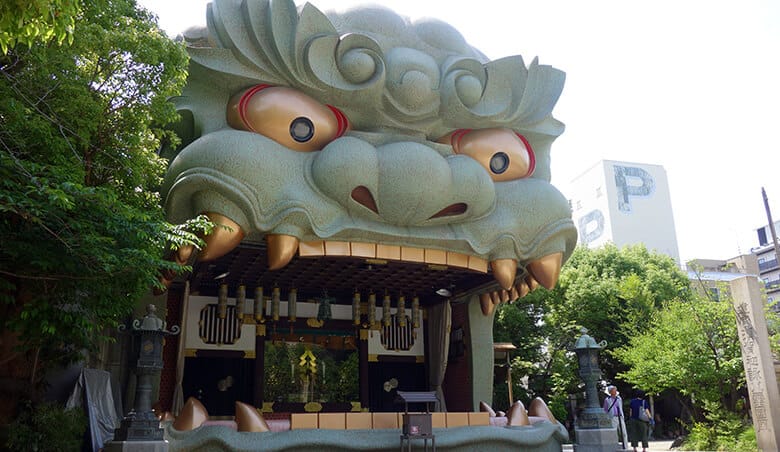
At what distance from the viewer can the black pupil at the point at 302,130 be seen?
34.9 feet

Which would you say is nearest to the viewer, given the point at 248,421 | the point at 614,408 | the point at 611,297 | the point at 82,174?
the point at 82,174

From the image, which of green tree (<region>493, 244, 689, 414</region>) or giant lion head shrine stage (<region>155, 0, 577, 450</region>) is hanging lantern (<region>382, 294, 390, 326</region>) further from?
green tree (<region>493, 244, 689, 414</region>)

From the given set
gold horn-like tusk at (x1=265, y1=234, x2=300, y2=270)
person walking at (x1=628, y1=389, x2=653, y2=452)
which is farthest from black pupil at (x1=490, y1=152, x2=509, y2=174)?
person walking at (x1=628, y1=389, x2=653, y2=452)

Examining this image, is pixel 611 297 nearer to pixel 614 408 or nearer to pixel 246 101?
pixel 614 408

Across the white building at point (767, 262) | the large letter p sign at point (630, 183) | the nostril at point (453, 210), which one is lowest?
the nostril at point (453, 210)

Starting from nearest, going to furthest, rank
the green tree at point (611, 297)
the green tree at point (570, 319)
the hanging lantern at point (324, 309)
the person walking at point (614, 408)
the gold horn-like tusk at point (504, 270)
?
the gold horn-like tusk at point (504, 270) < the person walking at point (614, 408) < the hanging lantern at point (324, 309) < the green tree at point (570, 319) < the green tree at point (611, 297)

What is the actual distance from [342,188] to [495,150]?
11.0 feet

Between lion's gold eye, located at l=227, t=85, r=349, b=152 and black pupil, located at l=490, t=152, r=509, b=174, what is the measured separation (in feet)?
10.3

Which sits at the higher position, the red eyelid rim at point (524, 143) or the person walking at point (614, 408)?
the red eyelid rim at point (524, 143)

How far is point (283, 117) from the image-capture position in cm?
1049

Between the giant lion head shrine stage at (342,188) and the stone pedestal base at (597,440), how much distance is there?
0.54 m

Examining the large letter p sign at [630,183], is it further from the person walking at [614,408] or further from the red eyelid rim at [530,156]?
the red eyelid rim at [530,156]

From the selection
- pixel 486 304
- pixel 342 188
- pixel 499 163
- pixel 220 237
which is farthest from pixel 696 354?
pixel 220 237

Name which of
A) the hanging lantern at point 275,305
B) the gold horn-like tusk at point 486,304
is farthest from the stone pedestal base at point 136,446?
the gold horn-like tusk at point 486,304
